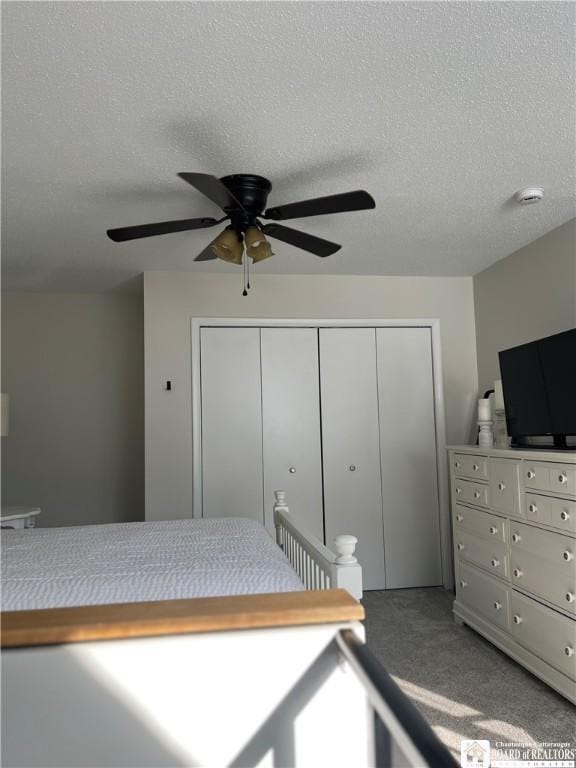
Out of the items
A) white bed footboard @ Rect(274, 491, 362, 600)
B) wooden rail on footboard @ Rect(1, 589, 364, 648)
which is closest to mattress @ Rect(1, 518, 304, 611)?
white bed footboard @ Rect(274, 491, 362, 600)

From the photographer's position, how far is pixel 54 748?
1.04 m

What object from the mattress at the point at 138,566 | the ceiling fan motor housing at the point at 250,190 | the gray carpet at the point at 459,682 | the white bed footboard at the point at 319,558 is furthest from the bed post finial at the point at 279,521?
the ceiling fan motor housing at the point at 250,190

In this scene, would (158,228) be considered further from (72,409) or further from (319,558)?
(72,409)

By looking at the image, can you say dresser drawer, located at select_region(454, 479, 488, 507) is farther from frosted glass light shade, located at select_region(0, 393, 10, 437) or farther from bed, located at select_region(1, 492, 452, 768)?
frosted glass light shade, located at select_region(0, 393, 10, 437)

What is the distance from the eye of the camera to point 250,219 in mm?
2295

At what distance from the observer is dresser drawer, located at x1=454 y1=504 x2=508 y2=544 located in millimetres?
3023

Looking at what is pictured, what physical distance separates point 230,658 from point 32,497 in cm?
392

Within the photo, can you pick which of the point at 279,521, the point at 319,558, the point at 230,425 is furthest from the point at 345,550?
the point at 230,425

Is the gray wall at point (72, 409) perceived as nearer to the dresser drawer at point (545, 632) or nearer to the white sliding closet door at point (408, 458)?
the white sliding closet door at point (408, 458)

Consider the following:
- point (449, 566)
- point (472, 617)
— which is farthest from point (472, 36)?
point (449, 566)

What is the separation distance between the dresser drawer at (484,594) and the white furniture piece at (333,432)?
2.60 feet

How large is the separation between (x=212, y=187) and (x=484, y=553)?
2518 millimetres

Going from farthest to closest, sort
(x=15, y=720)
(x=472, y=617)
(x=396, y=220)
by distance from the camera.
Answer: (x=472, y=617) → (x=396, y=220) → (x=15, y=720)

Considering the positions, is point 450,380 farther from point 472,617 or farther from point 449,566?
point 472,617
